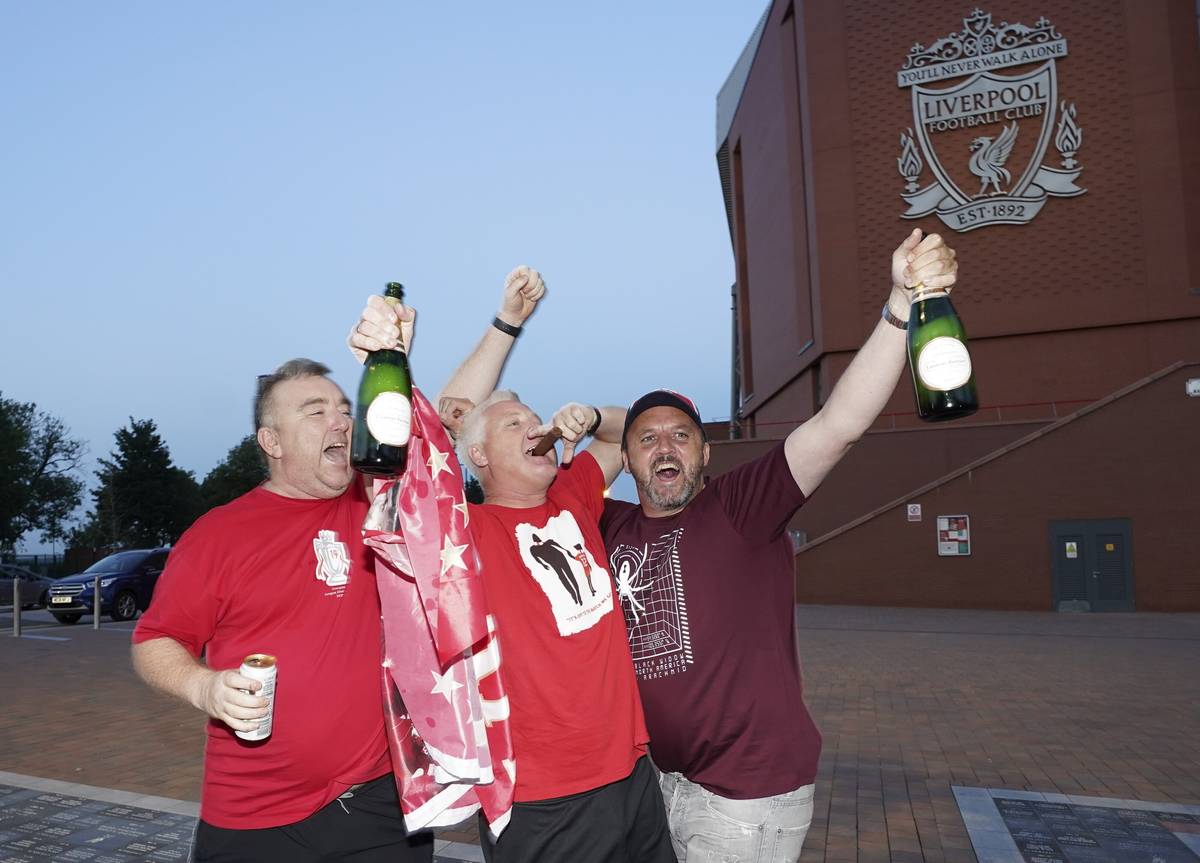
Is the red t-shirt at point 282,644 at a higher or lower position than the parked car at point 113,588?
higher

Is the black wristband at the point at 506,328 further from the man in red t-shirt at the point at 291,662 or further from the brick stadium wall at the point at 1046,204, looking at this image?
the brick stadium wall at the point at 1046,204

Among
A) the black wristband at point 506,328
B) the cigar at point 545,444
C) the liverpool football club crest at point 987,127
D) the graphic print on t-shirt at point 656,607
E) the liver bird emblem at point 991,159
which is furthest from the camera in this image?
the liver bird emblem at point 991,159

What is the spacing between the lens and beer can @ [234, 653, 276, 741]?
2.04 m

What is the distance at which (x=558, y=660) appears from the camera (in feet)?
8.17

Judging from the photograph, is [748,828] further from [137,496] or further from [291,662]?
[137,496]

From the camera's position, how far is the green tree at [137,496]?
50781mm

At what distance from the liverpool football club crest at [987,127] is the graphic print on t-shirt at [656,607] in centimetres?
2633

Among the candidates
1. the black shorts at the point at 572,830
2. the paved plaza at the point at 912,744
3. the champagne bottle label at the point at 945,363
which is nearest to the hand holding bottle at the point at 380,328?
the paved plaza at the point at 912,744

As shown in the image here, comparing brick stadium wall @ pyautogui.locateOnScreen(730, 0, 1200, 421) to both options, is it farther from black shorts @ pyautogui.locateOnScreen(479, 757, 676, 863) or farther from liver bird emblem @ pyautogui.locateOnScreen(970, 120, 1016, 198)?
→ black shorts @ pyautogui.locateOnScreen(479, 757, 676, 863)

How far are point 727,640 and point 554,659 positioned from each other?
51 cm

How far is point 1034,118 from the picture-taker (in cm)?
2575

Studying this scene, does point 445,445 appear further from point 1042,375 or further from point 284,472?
point 1042,375

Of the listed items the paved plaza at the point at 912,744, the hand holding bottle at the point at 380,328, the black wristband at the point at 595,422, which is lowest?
the paved plaza at the point at 912,744

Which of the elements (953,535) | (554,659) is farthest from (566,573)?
(953,535)
